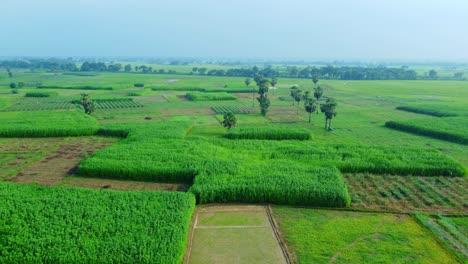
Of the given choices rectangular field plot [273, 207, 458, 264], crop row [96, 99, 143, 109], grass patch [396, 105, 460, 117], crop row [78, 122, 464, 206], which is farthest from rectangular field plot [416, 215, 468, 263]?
crop row [96, 99, 143, 109]

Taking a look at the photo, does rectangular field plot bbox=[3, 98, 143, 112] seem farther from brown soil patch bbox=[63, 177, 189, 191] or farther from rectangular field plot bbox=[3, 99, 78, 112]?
brown soil patch bbox=[63, 177, 189, 191]

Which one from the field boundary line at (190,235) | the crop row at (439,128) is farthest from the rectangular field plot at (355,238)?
the crop row at (439,128)

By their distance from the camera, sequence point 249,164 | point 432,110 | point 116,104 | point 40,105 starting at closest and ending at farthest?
point 249,164 → point 432,110 → point 40,105 → point 116,104

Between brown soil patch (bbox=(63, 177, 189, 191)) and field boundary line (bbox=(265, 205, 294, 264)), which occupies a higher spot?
brown soil patch (bbox=(63, 177, 189, 191))

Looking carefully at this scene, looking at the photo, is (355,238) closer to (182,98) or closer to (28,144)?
(28,144)

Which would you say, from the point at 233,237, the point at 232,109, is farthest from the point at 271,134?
the point at 232,109

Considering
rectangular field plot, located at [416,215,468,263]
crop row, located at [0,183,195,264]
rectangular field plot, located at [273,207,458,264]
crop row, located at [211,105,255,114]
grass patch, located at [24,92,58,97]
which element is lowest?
rectangular field plot, located at [273,207,458,264]
